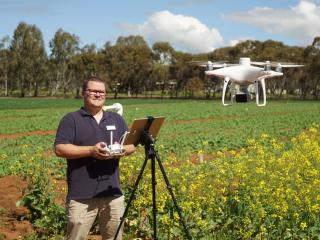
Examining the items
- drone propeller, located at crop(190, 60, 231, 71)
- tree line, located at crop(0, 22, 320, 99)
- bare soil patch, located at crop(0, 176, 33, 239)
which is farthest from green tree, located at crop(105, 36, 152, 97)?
drone propeller, located at crop(190, 60, 231, 71)

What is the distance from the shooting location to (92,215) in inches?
213

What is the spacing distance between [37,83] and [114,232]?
111m

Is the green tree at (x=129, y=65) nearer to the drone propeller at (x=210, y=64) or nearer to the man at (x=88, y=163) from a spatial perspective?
the drone propeller at (x=210, y=64)

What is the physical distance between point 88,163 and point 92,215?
0.63 metres

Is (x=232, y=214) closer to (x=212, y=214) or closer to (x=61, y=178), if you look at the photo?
(x=212, y=214)

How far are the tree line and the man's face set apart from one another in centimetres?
8584

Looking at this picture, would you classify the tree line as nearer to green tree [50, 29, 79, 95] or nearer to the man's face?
green tree [50, 29, 79, 95]

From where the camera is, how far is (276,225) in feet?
22.4

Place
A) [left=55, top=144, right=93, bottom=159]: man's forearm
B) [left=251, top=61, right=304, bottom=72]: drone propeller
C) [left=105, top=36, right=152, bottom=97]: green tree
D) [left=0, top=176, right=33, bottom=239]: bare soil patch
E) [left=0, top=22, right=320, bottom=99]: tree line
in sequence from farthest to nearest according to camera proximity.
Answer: [left=105, top=36, right=152, bottom=97]: green tree → [left=0, top=22, right=320, bottom=99]: tree line → [left=0, top=176, right=33, bottom=239]: bare soil patch → [left=251, top=61, right=304, bottom=72]: drone propeller → [left=55, top=144, right=93, bottom=159]: man's forearm

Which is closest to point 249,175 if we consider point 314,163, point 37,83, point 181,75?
point 314,163

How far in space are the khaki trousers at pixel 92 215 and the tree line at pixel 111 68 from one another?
281 feet

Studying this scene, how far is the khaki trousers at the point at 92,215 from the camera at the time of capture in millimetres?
5289

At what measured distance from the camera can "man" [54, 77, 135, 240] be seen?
5199 mm

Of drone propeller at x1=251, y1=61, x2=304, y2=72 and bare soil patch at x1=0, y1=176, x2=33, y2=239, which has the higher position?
drone propeller at x1=251, y1=61, x2=304, y2=72
